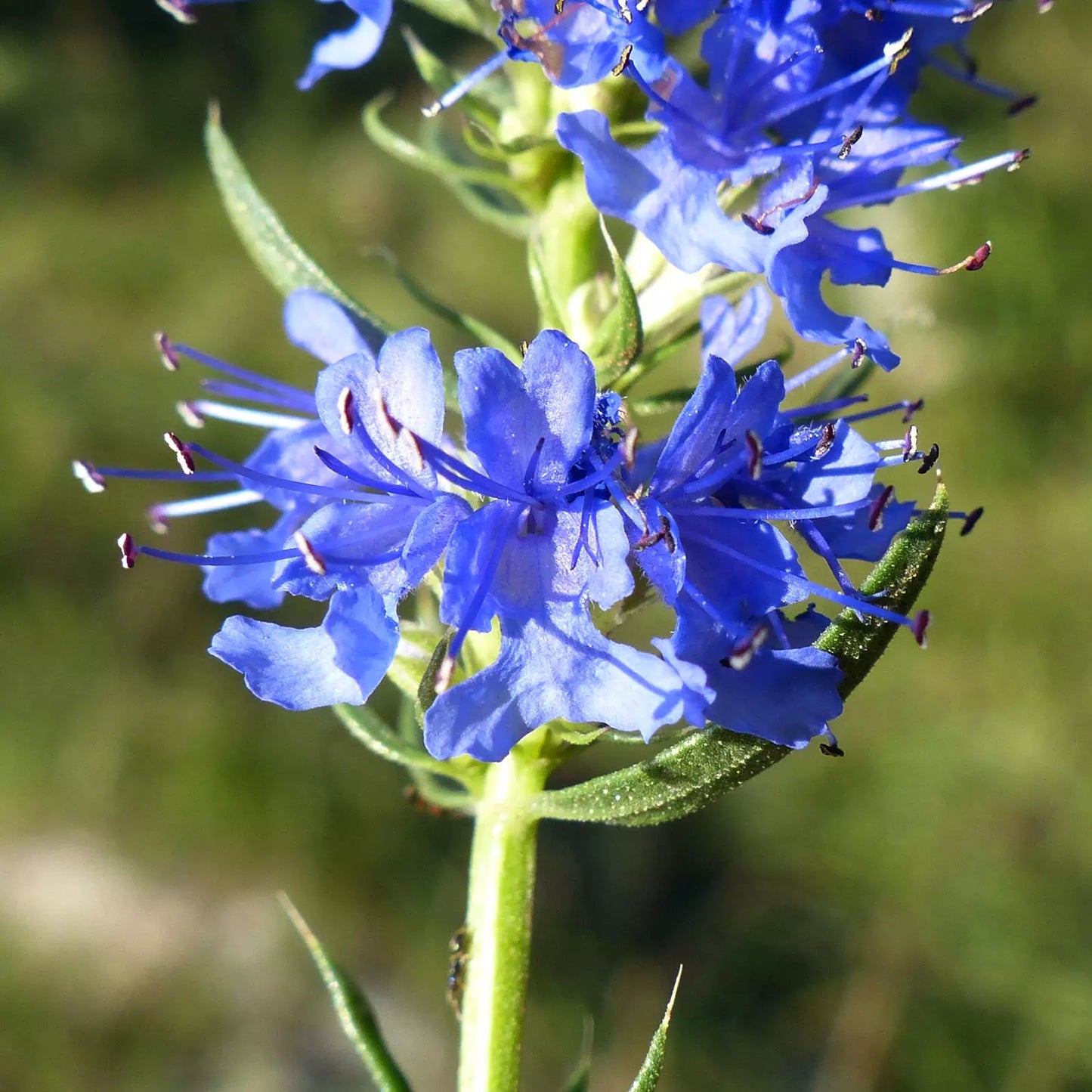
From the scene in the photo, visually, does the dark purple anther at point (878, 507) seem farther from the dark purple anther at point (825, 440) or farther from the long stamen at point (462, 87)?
the long stamen at point (462, 87)

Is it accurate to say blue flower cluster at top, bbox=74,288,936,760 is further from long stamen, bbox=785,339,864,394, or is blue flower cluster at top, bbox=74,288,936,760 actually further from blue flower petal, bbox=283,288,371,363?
blue flower petal, bbox=283,288,371,363

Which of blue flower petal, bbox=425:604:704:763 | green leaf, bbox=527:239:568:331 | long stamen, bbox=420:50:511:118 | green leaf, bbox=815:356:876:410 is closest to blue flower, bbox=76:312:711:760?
blue flower petal, bbox=425:604:704:763

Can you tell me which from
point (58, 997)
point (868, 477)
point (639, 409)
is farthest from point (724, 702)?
point (58, 997)

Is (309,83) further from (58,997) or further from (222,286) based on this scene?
(222,286)

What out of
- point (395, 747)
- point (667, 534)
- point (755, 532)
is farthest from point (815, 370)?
point (395, 747)

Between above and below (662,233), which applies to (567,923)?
below

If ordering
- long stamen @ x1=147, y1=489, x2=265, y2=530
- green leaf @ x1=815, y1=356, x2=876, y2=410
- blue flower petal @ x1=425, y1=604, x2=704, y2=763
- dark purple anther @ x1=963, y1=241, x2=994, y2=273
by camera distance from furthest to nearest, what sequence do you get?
green leaf @ x1=815, y1=356, x2=876, y2=410 → long stamen @ x1=147, y1=489, x2=265, y2=530 → dark purple anther @ x1=963, y1=241, x2=994, y2=273 → blue flower petal @ x1=425, y1=604, x2=704, y2=763
